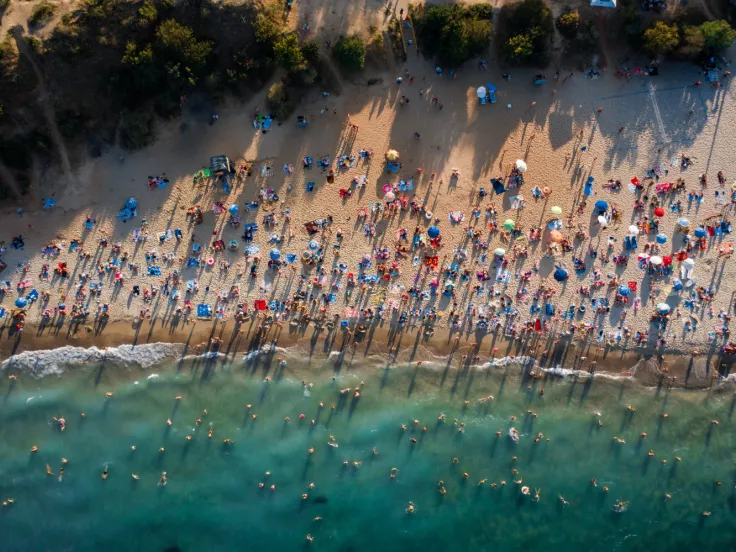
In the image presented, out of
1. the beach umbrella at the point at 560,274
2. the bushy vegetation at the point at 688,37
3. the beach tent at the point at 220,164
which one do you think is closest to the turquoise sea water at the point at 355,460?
the beach umbrella at the point at 560,274

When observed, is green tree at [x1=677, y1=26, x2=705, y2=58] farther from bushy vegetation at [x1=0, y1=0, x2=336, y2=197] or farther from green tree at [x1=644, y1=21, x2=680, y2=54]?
bushy vegetation at [x1=0, y1=0, x2=336, y2=197]

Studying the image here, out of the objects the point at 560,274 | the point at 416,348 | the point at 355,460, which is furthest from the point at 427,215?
the point at 355,460

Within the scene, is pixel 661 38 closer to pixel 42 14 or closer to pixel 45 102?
pixel 42 14

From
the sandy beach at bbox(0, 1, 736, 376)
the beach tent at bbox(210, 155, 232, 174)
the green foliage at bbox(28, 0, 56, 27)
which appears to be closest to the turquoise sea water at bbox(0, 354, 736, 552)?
the sandy beach at bbox(0, 1, 736, 376)

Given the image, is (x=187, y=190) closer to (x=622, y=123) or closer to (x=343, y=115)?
(x=343, y=115)

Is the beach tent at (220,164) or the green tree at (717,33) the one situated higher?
the green tree at (717,33)

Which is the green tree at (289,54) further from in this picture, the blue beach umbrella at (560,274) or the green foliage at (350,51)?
the blue beach umbrella at (560,274)
